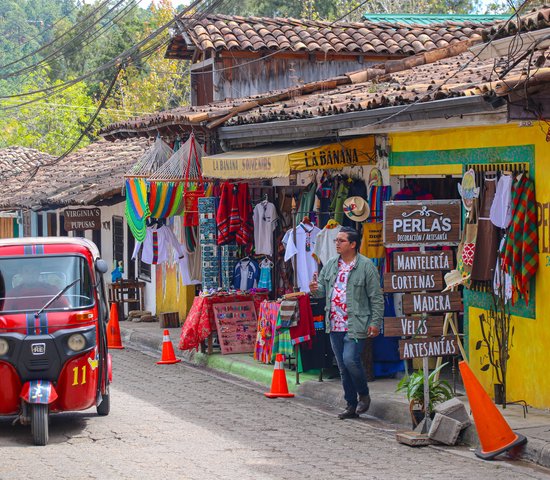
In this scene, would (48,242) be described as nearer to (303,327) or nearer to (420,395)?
(303,327)

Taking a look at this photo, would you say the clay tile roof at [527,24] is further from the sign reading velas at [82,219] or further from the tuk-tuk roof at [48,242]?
the sign reading velas at [82,219]

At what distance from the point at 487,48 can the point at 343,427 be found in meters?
4.03

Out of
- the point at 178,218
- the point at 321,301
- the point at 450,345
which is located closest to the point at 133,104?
the point at 178,218

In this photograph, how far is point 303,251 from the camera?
15.4m

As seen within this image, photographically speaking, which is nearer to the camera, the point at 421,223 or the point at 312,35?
the point at 421,223

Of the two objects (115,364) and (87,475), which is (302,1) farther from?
(87,475)

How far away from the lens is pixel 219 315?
16234mm

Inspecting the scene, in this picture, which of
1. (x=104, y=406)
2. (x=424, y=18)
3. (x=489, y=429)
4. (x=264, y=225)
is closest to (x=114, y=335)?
(x=264, y=225)

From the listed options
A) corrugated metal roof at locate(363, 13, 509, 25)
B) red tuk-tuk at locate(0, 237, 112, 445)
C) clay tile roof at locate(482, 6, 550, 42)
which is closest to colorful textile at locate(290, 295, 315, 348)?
red tuk-tuk at locate(0, 237, 112, 445)

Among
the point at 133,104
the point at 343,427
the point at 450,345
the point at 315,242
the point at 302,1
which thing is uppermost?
the point at 302,1

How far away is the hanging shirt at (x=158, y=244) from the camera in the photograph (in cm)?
2098

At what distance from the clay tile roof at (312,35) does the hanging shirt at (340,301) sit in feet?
36.1

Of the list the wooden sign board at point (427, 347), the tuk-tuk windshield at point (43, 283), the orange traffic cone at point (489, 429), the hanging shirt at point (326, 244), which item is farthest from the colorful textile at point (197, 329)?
the orange traffic cone at point (489, 429)

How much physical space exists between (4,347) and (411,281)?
3828 millimetres
